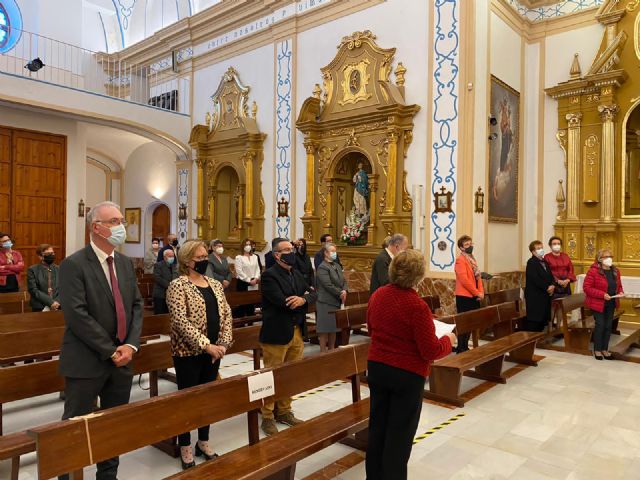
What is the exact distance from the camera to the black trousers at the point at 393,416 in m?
2.86

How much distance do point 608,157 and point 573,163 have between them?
64 cm

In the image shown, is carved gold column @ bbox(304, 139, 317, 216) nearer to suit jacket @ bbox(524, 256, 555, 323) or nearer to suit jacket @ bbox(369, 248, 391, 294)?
suit jacket @ bbox(524, 256, 555, 323)

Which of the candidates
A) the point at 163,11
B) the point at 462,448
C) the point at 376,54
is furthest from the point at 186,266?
the point at 163,11

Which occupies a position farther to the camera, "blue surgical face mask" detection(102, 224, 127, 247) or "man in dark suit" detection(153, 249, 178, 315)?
"man in dark suit" detection(153, 249, 178, 315)

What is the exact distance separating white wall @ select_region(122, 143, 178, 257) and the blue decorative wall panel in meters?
8.91

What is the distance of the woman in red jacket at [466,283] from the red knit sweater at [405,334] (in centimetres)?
386

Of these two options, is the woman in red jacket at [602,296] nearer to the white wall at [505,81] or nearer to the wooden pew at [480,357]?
the wooden pew at [480,357]

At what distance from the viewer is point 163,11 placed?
53.3ft

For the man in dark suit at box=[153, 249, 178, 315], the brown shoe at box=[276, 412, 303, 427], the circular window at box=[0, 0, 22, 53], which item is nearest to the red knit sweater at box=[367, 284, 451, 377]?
the brown shoe at box=[276, 412, 303, 427]

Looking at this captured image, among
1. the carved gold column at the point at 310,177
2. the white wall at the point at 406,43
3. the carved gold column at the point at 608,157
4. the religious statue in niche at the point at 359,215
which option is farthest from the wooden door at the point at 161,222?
the carved gold column at the point at 608,157

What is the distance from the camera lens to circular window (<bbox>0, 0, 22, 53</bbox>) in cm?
1344

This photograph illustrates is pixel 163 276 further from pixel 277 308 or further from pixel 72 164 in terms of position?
pixel 72 164

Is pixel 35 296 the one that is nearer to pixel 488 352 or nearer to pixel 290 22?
pixel 488 352

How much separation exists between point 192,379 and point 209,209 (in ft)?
35.6
